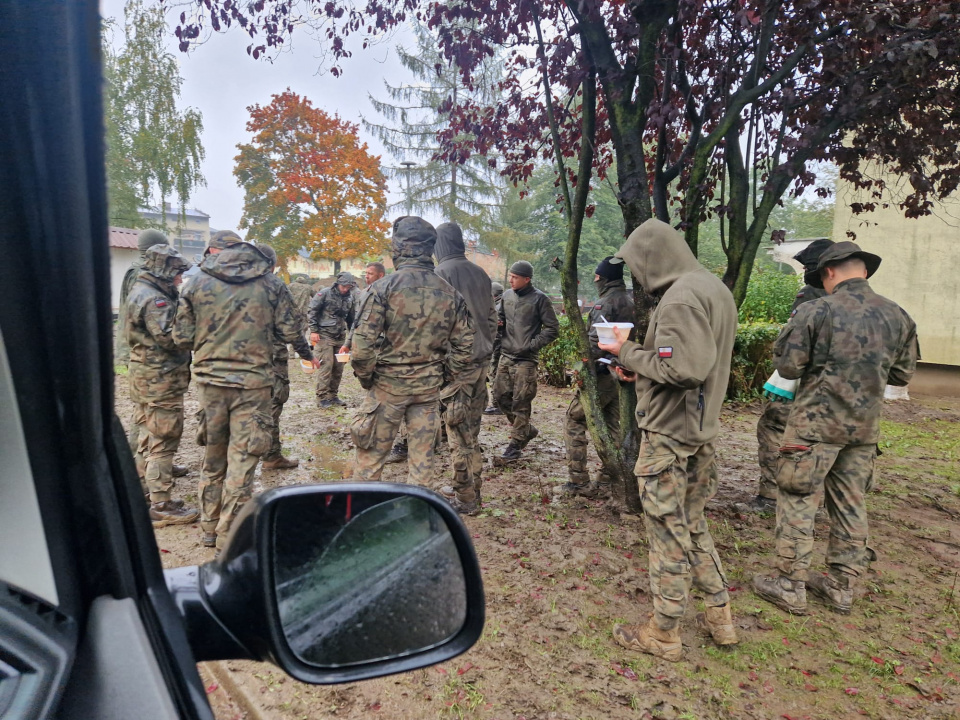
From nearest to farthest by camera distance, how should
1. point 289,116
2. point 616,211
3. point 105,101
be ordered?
A: point 105,101
point 289,116
point 616,211

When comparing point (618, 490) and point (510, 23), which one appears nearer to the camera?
point (510, 23)

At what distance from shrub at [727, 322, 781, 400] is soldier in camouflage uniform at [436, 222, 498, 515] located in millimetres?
6255

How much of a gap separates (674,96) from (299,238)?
64.9 feet

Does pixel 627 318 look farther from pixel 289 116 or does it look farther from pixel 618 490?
pixel 289 116

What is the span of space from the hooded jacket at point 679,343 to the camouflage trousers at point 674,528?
116 mm

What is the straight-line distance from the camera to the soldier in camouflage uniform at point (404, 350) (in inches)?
171

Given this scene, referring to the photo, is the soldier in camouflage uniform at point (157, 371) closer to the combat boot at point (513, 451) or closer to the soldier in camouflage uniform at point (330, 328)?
the combat boot at point (513, 451)

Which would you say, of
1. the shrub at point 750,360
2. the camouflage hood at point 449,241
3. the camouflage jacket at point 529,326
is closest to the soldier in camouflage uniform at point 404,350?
the camouflage hood at point 449,241

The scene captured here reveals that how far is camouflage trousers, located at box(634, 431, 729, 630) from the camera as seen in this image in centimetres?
310

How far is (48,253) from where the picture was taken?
0.63m

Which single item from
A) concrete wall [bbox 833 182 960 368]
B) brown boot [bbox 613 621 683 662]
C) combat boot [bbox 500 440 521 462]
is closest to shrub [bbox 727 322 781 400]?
concrete wall [bbox 833 182 960 368]

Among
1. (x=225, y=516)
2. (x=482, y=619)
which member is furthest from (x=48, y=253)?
(x=225, y=516)

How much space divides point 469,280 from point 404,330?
1.25 metres

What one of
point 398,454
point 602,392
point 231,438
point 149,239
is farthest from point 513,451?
point 149,239
